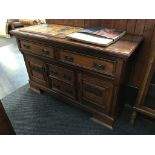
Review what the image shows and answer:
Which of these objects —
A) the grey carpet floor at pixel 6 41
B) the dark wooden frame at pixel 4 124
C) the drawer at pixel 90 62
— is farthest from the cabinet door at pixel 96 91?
the grey carpet floor at pixel 6 41

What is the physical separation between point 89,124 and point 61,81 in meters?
0.53

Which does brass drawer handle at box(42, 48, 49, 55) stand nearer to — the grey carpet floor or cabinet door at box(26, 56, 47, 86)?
cabinet door at box(26, 56, 47, 86)

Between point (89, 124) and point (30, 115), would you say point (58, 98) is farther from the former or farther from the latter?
point (89, 124)

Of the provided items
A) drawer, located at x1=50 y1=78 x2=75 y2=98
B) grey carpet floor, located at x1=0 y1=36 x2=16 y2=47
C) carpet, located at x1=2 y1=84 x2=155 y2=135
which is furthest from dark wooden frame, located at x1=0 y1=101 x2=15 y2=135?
grey carpet floor, located at x1=0 y1=36 x2=16 y2=47

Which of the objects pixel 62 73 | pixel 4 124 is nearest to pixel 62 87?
pixel 62 73

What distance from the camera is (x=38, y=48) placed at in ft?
4.86

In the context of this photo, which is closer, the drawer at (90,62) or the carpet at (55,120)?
the drawer at (90,62)

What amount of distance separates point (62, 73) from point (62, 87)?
20 centimetres

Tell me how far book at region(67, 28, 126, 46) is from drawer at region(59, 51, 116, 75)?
13cm

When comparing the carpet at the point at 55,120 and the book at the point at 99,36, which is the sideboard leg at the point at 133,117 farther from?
the book at the point at 99,36

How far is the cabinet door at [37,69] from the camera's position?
5.30 feet

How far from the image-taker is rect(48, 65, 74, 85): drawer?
142cm

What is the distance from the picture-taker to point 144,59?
1387mm
